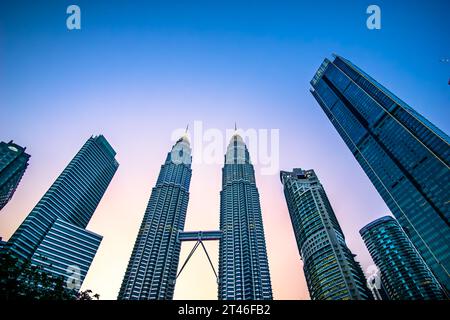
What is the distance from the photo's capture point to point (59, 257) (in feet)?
390

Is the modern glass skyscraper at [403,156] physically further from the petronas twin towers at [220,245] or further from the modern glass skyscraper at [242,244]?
the petronas twin towers at [220,245]

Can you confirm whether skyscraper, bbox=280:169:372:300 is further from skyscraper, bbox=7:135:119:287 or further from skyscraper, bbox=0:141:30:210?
skyscraper, bbox=0:141:30:210

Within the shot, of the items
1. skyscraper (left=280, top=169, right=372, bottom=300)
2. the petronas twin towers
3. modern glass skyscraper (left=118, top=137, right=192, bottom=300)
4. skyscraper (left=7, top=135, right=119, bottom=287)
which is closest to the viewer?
skyscraper (left=280, top=169, right=372, bottom=300)

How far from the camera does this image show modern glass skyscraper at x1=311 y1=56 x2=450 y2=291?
9238 cm

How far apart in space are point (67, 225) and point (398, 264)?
644 feet

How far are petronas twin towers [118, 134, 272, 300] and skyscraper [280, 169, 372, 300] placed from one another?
85.3 feet

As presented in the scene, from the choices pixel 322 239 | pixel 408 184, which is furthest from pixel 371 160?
pixel 322 239

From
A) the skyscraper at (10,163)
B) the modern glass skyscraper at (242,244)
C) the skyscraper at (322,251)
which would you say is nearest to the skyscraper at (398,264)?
the skyscraper at (322,251)

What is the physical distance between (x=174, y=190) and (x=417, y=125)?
14364 cm

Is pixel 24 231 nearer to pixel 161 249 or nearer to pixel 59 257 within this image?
pixel 59 257

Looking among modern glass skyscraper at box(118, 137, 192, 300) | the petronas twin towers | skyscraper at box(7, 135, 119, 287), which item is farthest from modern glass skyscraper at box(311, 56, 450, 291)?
skyscraper at box(7, 135, 119, 287)

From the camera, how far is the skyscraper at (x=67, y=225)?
381 ft

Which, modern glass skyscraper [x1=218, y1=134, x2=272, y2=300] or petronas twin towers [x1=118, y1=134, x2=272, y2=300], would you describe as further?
petronas twin towers [x1=118, y1=134, x2=272, y2=300]

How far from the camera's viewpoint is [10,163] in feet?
484
